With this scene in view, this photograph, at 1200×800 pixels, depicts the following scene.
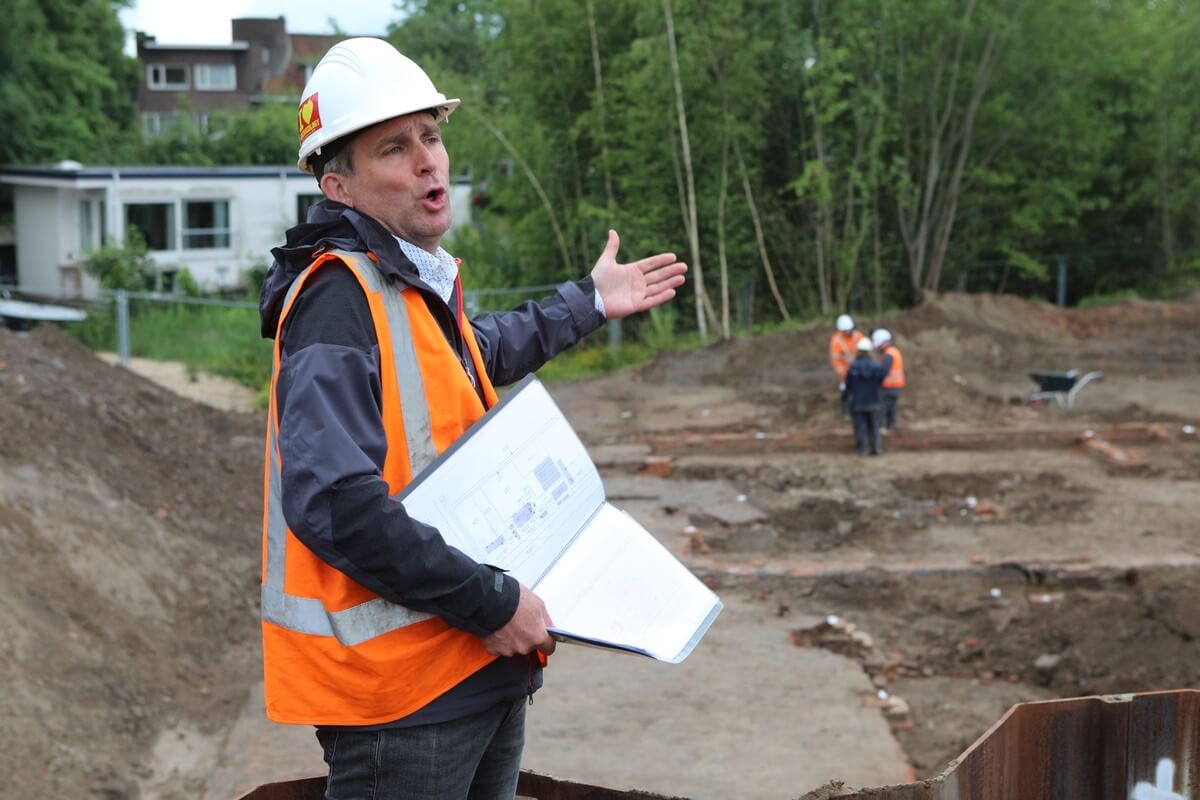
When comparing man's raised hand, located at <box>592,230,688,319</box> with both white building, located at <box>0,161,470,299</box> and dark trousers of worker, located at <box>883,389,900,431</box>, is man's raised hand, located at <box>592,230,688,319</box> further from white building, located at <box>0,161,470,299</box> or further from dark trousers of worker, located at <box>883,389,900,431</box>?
white building, located at <box>0,161,470,299</box>

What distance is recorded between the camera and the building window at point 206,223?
109 feet

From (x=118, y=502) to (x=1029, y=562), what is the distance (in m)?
6.42

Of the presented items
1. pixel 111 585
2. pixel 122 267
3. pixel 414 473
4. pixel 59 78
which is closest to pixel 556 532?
pixel 414 473

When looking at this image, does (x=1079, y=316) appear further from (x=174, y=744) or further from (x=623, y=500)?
(x=174, y=744)

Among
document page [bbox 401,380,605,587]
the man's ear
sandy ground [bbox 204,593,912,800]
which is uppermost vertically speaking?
the man's ear

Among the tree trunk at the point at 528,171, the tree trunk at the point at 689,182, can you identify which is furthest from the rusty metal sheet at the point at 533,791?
the tree trunk at the point at 528,171

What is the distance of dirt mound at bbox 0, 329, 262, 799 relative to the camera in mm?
5906

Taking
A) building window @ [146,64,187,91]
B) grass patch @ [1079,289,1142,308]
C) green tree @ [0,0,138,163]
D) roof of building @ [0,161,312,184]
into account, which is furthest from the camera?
building window @ [146,64,187,91]

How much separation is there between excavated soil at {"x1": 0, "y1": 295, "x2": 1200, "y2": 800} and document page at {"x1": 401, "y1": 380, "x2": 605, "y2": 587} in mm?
3765

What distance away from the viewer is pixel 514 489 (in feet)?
8.07

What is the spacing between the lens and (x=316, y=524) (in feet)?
7.03

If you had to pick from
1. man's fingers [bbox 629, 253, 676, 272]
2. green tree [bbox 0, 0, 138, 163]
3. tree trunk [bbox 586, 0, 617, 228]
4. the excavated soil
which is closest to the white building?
green tree [bbox 0, 0, 138, 163]

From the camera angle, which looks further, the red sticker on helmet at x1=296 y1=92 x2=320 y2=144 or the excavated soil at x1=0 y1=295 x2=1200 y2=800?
the excavated soil at x1=0 y1=295 x2=1200 y2=800

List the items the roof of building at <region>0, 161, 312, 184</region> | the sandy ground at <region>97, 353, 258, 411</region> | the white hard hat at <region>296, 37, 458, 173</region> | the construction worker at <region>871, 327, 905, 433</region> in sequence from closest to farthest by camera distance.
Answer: the white hard hat at <region>296, 37, 458, 173</region> < the construction worker at <region>871, 327, 905, 433</region> < the sandy ground at <region>97, 353, 258, 411</region> < the roof of building at <region>0, 161, 312, 184</region>
